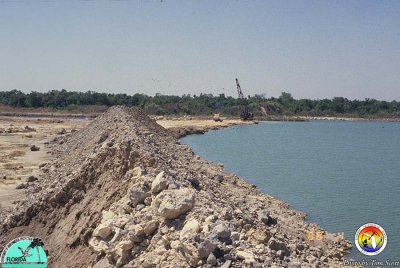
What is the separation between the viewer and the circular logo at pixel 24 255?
33.9 feet

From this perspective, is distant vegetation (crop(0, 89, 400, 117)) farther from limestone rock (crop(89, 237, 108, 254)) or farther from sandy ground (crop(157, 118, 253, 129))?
limestone rock (crop(89, 237, 108, 254))

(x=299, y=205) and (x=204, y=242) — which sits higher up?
(x=204, y=242)

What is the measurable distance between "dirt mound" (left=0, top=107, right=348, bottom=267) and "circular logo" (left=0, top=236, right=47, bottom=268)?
358mm

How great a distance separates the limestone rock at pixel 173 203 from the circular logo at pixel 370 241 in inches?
226

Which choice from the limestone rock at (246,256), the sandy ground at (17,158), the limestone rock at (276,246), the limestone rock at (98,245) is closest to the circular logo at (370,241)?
the limestone rock at (276,246)

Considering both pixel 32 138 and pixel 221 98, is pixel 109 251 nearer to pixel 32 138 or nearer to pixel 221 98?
pixel 32 138

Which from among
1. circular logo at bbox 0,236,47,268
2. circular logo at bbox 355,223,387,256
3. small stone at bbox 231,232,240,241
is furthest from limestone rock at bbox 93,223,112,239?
circular logo at bbox 355,223,387,256

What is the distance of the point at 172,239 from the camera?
8.70 meters

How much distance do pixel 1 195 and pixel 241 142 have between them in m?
32.7

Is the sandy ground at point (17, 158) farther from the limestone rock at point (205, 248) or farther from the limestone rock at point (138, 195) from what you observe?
the limestone rock at point (205, 248)

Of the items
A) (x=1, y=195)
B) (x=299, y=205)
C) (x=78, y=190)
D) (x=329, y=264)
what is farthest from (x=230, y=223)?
(x=1, y=195)

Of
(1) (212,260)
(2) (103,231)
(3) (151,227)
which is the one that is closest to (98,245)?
(2) (103,231)

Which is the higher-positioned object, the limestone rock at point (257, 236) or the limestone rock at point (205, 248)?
the limestone rock at point (205, 248)

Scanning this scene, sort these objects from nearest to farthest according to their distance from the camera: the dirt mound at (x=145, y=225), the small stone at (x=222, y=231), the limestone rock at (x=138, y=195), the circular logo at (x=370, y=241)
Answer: the small stone at (x=222, y=231), the dirt mound at (x=145, y=225), the limestone rock at (x=138, y=195), the circular logo at (x=370, y=241)
